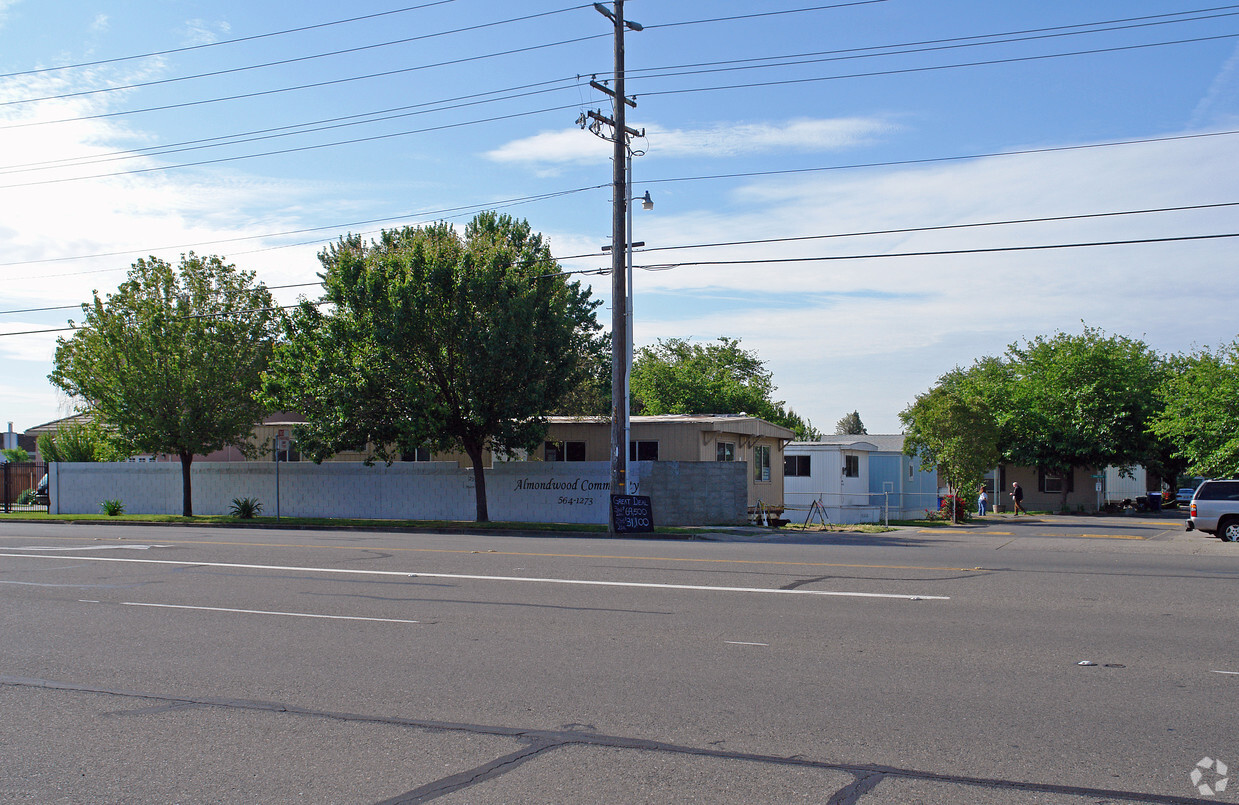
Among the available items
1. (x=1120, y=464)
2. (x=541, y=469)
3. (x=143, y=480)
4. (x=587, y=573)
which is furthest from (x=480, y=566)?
(x=1120, y=464)

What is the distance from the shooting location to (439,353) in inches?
1078

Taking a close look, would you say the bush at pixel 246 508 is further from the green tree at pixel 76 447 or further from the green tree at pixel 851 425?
the green tree at pixel 851 425

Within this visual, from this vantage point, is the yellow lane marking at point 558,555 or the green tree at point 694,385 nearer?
the yellow lane marking at point 558,555

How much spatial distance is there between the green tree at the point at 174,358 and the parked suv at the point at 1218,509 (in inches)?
1144

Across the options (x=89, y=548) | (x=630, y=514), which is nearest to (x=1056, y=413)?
(x=630, y=514)

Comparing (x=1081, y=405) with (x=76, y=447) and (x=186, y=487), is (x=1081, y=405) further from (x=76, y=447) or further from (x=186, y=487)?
(x=76, y=447)

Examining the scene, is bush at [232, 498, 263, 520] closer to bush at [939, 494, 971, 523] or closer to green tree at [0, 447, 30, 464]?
bush at [939, 494, 971, 523]

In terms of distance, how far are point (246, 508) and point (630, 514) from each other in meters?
14.9

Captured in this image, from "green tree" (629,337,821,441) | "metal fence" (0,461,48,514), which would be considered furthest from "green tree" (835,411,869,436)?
"metal fence" (0,461,48,514)

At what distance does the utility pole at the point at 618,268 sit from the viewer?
25125 millimetres

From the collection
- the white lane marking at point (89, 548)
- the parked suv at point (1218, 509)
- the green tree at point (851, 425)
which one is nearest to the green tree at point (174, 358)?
the white lane marking at point (89, 548)

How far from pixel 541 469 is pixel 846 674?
22549 millimetres

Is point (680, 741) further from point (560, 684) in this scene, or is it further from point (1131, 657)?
point (1131, 657)

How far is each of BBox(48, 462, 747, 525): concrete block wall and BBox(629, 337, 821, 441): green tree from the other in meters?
25.6
